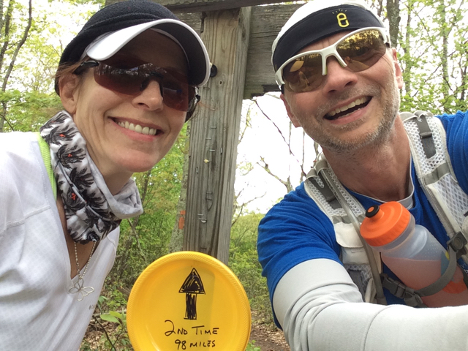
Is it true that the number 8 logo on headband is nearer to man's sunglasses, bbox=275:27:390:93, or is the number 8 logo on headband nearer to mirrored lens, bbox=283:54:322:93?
man's sunglasses, bbox=275:27:390:93

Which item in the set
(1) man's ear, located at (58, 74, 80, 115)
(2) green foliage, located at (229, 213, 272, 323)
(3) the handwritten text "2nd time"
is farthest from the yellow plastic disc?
(2) green foliage, located at (229, 213, 272, 323)

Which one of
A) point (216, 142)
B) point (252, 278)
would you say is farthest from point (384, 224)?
point (252, 278)

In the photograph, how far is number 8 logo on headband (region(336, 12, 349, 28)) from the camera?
1.67m

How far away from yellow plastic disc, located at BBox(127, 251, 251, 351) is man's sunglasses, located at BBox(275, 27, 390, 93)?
1.02 meters

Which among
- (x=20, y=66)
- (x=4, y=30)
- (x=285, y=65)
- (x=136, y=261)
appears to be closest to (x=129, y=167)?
(x=285, y=65)

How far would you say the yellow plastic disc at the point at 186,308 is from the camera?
1.53m

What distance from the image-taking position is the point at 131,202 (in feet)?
5.50

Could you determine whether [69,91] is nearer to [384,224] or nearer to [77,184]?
[77,184]

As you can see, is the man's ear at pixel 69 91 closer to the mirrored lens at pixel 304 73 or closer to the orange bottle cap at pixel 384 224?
the mirrored lens at pixel 304 73

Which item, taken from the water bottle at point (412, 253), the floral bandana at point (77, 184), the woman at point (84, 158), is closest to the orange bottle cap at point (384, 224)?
the water bottle at point (412, 253)

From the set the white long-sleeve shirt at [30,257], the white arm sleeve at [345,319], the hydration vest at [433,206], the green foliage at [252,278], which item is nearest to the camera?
the white arm sleeve at [345,319]

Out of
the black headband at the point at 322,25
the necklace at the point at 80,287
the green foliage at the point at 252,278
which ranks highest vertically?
the black headband at the point at 322,25

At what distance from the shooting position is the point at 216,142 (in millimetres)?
1854

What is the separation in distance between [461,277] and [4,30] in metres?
14.1
